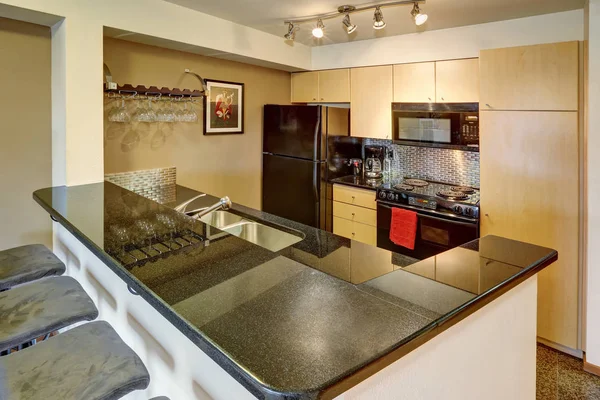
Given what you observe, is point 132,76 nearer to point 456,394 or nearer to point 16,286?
point 16,286

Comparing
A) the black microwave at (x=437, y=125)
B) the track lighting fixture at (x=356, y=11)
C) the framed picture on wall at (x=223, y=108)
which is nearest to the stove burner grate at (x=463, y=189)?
the black microwave at (x=437, y=125)

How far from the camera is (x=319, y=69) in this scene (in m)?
3.93

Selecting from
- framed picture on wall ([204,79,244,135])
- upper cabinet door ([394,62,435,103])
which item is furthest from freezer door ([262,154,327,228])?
upper cabinet door ([394,62,435,103])

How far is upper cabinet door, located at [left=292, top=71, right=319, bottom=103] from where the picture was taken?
157 inches

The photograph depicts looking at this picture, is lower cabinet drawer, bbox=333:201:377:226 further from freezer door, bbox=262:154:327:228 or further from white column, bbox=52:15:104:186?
white column, bbox=52:15:104:186

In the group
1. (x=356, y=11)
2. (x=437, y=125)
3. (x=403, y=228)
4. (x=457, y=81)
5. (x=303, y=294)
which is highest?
(x=356, y=11)

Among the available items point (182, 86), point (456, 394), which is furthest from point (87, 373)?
point (182, 86)

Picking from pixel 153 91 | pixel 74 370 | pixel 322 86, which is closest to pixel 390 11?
pixel 322 86

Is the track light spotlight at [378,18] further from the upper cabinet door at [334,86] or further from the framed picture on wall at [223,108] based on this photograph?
the framed picture on wall at [223,108]

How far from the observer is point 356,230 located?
3.70 m

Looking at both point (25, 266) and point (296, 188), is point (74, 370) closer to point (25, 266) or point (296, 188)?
point (25, 266)

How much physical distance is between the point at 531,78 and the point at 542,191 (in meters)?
0.74

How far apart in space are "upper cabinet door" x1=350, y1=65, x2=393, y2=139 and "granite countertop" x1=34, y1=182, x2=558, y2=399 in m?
2.10

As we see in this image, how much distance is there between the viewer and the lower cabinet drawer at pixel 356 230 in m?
3.56
